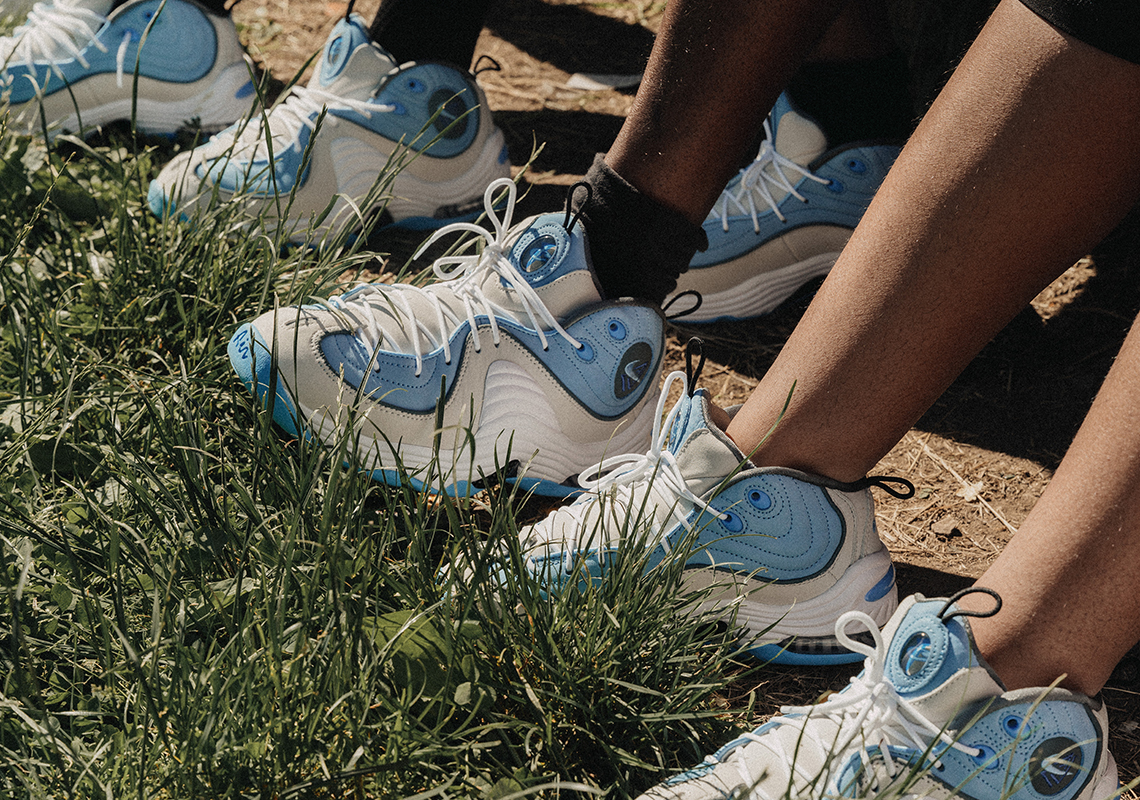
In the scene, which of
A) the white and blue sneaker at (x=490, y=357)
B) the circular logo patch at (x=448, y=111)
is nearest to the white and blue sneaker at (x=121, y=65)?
the circular logo patch at (x=448, y=111)

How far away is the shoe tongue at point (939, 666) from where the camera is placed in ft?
3.48

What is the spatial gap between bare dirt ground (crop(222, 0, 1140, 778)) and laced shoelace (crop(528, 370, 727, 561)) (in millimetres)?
270

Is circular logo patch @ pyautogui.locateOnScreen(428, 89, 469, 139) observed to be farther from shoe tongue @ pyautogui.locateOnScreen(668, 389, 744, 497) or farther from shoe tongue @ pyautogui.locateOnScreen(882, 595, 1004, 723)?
shoe tongue @ pyautogui.locateOnScreen(882, 595, 1004, 723)

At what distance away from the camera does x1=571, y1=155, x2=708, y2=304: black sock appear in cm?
155

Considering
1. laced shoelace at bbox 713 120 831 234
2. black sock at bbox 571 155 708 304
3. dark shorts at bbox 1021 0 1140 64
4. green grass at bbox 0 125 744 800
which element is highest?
dark shorts at bbox 1021 0 1140 64

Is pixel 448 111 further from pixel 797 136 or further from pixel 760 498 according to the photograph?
pixel 760 498

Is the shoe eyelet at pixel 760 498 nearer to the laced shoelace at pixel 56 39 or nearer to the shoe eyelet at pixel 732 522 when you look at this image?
the shoe eyelet at pixel 732 522

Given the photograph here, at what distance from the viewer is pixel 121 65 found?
7.64 feet

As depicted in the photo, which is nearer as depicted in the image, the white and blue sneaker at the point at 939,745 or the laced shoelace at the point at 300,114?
the white and blue sneaker at the point at 939,745

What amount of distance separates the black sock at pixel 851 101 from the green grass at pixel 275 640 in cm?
123

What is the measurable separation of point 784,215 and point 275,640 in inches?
55.3

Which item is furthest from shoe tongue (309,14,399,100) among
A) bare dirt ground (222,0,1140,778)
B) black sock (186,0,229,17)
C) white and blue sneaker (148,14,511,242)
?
black sock (186,0,229,17)

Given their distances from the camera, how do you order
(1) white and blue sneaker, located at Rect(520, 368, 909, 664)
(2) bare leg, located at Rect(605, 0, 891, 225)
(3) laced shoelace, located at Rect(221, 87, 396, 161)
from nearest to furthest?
1. (1) white and blue sneaker, located at Rect(520, 368, 909, 664)
2. (2) bare leg, located at Rect(605, 0, 891, 225)
3. (3) laced shoelace, located at Rect(221, 87, 396, 161)

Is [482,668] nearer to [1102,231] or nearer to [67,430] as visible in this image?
[67,430]
